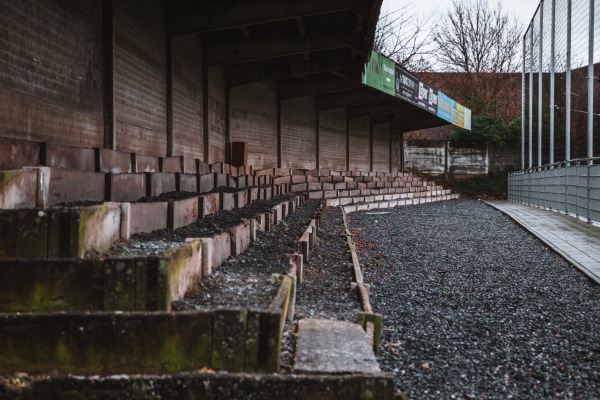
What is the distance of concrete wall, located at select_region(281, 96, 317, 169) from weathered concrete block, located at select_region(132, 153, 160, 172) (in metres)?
6.87

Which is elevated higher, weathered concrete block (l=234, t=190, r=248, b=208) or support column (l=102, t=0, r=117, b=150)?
support column (l=102, t=0, r=117, b=150)

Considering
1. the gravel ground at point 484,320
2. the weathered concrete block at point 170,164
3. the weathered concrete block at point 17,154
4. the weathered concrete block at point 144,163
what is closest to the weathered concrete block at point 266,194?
the gravel ground at point 484,320

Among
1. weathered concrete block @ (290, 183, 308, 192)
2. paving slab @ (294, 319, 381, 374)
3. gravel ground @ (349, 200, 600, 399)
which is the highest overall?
weathered concrete block @ (290, 183, 308, 192)

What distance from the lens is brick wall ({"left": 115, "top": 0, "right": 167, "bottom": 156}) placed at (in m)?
5.88

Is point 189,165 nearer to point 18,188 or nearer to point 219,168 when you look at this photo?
point 219,168

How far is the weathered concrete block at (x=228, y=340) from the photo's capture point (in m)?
2.04

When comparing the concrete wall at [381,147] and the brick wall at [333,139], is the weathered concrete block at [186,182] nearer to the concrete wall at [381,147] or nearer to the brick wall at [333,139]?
the brick wall at [333,139]

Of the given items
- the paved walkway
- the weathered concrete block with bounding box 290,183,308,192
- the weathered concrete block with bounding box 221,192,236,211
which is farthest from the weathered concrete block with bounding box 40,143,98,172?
the weathered concrete block with bounding box 290,183,308,192

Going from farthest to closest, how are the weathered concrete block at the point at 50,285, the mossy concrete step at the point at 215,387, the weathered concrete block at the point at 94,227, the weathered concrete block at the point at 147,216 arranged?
the weathered concrete block at the point at 147,216
the weathered concrete block at the point at 94,227
the weathered concrete block at the point at 50,285
the mossy concrete step at the point at 215,387

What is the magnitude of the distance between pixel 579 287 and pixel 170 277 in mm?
4161

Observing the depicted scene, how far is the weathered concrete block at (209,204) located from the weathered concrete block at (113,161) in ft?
2.13

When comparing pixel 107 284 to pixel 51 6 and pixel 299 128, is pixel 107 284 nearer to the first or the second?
pixel 51 6

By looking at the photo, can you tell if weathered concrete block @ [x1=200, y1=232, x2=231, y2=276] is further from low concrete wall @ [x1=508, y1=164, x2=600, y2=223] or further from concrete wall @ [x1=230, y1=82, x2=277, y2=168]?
low concrete wall @ [x1=508, y1=164, x2=600, y2=223]

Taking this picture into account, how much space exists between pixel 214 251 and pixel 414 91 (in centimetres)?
1279
